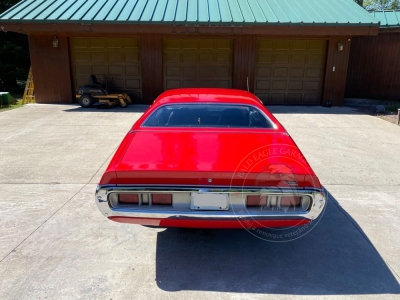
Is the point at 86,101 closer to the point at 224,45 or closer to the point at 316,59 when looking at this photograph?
the point at 224,45

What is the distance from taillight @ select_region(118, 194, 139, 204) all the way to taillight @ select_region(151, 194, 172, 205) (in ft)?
0.46

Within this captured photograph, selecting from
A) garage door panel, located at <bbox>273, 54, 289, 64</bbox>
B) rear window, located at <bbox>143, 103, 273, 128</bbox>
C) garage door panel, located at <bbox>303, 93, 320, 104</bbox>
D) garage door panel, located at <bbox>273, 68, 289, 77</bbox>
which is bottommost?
garage door panel, located at <bbox>303, 93, 320, 104</bbox>

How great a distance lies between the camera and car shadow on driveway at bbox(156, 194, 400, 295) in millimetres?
2656

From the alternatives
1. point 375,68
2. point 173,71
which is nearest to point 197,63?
point 173,71

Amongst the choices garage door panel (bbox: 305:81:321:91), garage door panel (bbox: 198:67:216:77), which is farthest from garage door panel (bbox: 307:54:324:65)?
garage door panel (bbox: 198:67:216:77)

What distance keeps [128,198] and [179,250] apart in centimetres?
87

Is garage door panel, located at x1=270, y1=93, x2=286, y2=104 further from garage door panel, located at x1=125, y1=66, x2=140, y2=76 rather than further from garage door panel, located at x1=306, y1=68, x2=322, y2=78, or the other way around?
garage door panel, located at x1=125, y1=66, x2=140, y2=76

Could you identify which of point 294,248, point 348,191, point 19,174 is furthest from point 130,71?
point 294,248

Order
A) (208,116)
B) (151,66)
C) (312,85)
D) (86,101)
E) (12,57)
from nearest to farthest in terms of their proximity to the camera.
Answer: (208,116) < (86,101) < (151,66) < (312,85) < (12,57)

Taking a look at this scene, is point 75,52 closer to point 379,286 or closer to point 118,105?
point 118,105

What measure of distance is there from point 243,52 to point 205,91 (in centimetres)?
827

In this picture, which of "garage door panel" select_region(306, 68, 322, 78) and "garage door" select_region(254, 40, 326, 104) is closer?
"garage door" select_region(254, 40, 326, 104)

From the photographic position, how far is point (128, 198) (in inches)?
105

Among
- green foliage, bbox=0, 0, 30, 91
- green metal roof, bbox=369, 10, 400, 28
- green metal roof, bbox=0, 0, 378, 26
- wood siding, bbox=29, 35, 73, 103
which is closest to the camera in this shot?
green metal roof, bbox=0, 0, 378, 26
